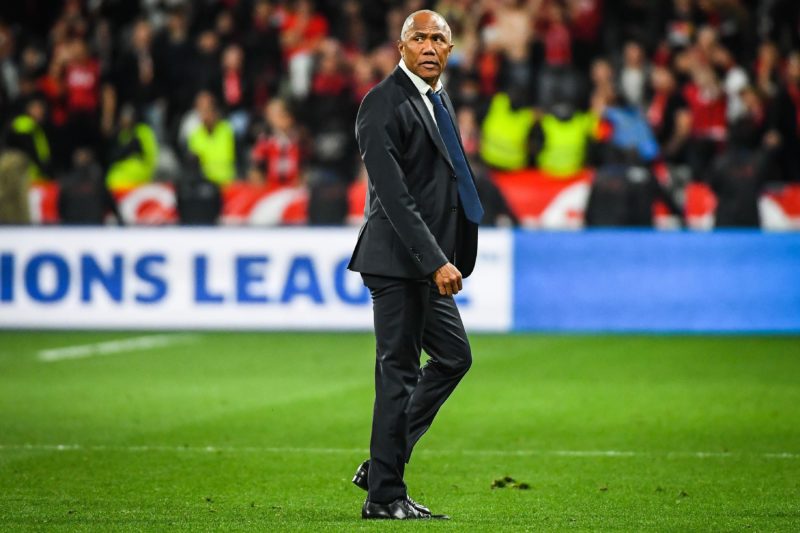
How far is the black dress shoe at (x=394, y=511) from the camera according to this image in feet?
21.1

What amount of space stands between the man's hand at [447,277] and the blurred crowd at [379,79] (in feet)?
35.4

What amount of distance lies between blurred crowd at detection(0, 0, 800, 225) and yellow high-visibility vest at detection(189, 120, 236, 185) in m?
0.02

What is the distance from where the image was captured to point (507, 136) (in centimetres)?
1912

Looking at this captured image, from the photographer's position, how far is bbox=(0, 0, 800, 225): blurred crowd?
18.7m

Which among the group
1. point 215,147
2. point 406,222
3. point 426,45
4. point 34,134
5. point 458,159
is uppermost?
point 426,45

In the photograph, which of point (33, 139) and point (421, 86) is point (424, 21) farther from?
point (33, 139)

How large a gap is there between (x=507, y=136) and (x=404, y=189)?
13.1 m

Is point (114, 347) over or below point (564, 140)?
below

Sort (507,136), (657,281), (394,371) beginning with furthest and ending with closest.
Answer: (507,136) < (657,281) < (394,371)

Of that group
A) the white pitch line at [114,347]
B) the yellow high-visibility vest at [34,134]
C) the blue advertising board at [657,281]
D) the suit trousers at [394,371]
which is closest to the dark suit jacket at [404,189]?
the suit trousers at [394,371]

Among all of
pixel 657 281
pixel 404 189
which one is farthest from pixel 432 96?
pixel 657 281

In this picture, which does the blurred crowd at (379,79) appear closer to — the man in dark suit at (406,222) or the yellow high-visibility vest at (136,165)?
the yellow high-visibility vest at (136,165)

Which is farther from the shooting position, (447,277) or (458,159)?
(458,159)

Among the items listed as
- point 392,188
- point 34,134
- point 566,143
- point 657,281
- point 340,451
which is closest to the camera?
point 392,188
